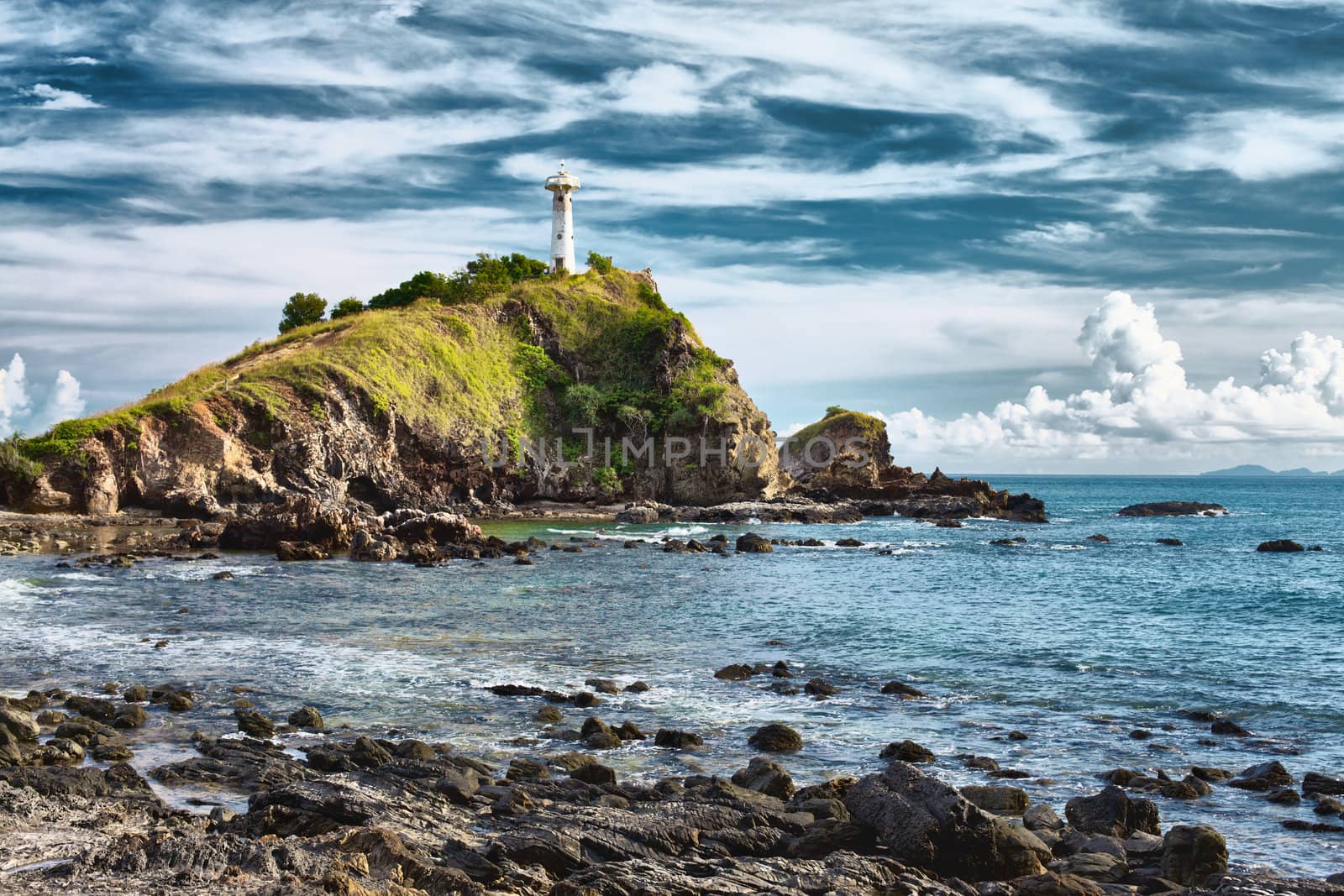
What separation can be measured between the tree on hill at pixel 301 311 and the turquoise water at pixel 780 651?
56.0m

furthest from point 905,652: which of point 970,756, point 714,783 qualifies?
point 714,783

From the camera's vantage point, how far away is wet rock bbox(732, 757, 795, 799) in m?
14.3

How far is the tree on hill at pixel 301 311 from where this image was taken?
99375 millimetres

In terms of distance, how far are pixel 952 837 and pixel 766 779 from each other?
340cm

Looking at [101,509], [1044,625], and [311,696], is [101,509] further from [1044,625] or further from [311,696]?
[1044,625]

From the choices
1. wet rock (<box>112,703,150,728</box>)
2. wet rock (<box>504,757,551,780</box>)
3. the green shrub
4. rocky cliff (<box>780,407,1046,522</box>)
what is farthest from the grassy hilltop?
wet rock (<box>504,757,551,780</box>)

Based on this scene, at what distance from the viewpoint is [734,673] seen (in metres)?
23.5

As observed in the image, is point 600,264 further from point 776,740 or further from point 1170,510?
point 776,740

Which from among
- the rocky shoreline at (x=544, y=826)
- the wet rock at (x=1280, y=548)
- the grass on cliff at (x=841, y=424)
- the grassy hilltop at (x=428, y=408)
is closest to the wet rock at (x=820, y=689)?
the rocky shoreline at (x=544, y=826)

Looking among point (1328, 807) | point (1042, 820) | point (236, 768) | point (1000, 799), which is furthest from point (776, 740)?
point (236, 768)

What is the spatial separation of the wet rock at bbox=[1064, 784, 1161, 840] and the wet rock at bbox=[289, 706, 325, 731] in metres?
12.4

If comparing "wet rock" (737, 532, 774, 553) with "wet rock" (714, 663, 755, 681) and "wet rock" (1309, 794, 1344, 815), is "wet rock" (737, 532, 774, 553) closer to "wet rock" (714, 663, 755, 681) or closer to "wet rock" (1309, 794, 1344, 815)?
"wet rock" (714, 663, 755, 681)

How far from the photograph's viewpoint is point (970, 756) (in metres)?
16.8

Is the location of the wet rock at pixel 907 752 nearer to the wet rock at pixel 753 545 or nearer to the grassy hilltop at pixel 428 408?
the wet rock at pixel 753 545
